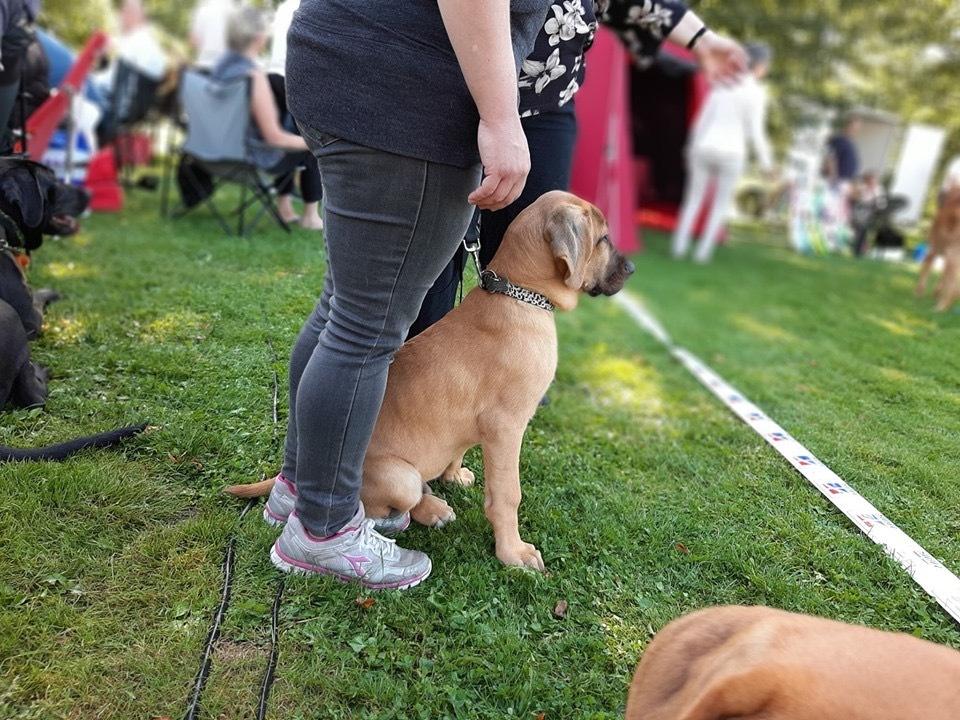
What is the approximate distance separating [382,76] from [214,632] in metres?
1.65

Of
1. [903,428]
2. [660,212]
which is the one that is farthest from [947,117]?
[903,428]

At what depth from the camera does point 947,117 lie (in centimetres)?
1856

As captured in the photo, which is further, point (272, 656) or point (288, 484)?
point (288, 484)

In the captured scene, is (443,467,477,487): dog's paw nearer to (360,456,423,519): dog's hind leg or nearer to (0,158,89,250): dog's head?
(360,456,423,519): dog's hind leg

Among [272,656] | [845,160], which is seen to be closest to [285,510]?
[272,656]

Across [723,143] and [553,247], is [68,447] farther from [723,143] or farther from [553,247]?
[723,143]

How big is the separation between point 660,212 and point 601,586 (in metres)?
15.0

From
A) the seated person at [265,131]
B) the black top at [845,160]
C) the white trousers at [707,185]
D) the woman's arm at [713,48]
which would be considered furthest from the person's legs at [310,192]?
the black top at [845,160]

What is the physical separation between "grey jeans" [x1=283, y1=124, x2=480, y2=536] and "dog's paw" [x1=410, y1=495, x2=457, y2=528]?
528mm

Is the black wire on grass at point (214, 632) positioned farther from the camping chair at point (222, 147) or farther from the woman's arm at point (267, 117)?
the woman's arm at point (267, 117)

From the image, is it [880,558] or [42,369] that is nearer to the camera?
[880,558]

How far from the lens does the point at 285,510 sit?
2.78 metres

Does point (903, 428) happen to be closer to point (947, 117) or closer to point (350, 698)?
point (350, 698)

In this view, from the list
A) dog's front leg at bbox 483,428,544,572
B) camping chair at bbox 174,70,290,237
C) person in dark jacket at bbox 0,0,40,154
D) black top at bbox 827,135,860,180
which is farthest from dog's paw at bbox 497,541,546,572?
black top at bbox 827,135,860,180
